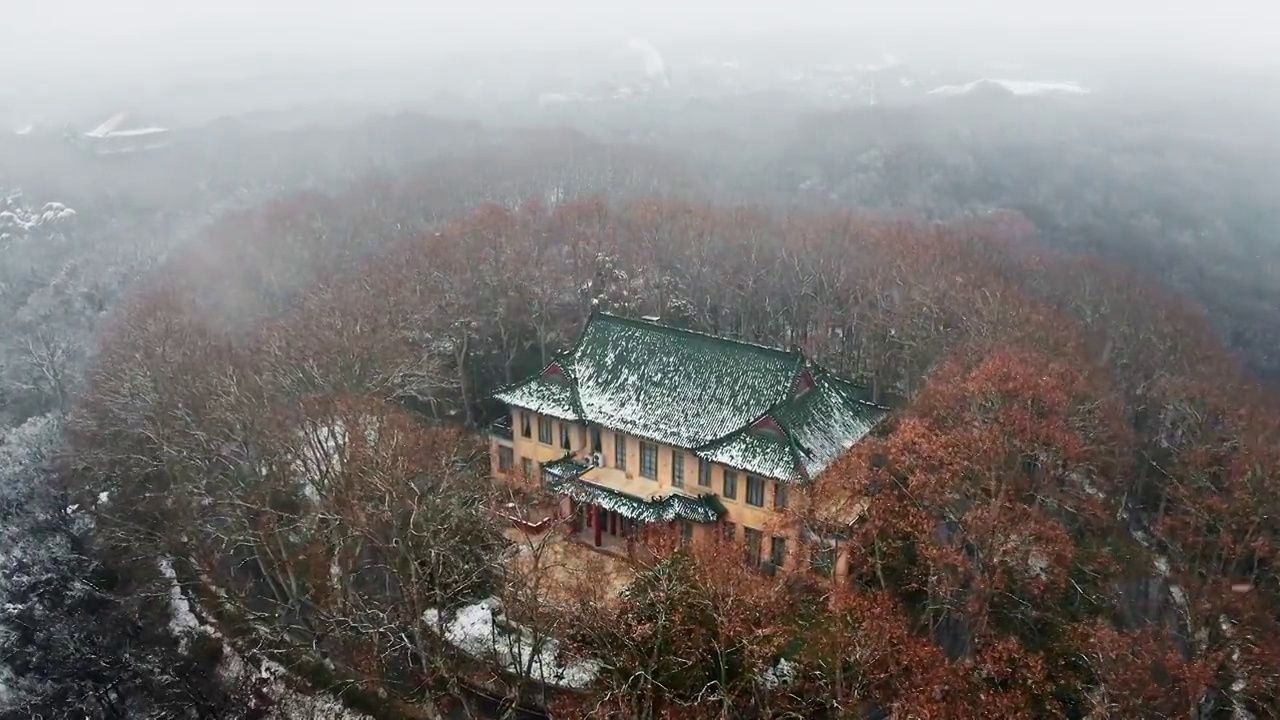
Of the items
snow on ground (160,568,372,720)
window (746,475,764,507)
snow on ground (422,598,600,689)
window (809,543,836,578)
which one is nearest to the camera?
window (809,543,836,578)

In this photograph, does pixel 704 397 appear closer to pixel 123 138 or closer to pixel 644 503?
pixel 644 503

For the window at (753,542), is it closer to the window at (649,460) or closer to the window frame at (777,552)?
the window frame at (777,552)

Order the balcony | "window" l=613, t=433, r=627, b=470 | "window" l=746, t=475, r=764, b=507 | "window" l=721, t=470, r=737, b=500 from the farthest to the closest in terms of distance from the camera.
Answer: the balcony, "window" l=613, t=433, r=627, b=470, "window" l=721, t=470, r=737, b=500, "window" l=746, t=475, r=764, b=507

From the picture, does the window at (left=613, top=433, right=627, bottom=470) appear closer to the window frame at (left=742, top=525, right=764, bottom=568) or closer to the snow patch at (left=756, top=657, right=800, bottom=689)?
the window frame at (left=742, top=525, right=764, bottom=568)

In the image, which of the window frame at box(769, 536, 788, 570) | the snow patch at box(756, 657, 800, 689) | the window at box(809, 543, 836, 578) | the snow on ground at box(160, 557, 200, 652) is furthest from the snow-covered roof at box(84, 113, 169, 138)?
the snow patch at box(756, 657, 800, 689)

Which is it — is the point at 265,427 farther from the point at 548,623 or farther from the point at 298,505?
the point at 548,623
